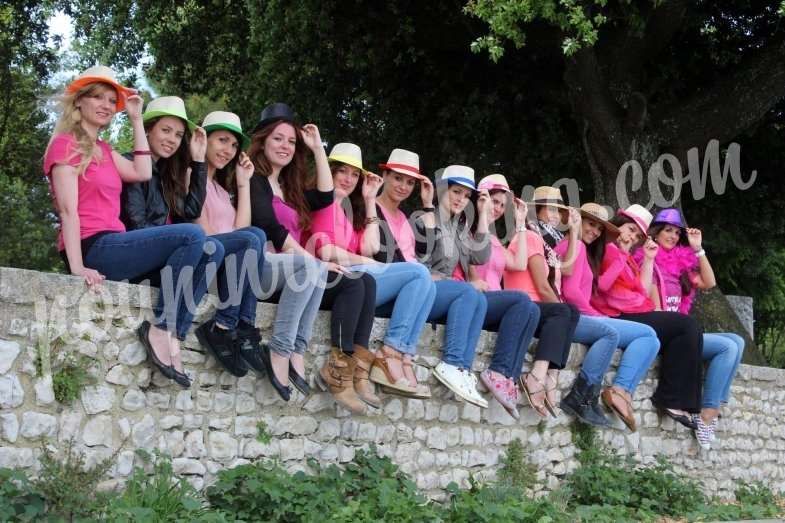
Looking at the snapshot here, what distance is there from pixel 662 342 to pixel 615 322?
33.7 inches

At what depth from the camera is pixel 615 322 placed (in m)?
8.80

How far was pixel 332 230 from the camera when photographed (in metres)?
6.74

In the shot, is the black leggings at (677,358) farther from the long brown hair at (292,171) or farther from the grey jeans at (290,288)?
the grey jeans at (290,288)

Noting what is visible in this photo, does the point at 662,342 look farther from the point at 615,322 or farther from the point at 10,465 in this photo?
the point at 10,465

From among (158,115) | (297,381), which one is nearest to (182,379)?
(297,381)

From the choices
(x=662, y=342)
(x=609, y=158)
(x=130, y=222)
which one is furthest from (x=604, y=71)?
(x=130, y=222)

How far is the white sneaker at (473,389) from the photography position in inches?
277

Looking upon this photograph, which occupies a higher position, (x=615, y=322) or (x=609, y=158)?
(x=609, y=158)

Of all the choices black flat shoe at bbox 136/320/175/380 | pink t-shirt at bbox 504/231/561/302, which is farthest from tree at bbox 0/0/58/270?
black flat shoe at bbox 136/320/175/380

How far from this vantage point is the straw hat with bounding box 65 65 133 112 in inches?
214

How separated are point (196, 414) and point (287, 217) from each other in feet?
4.93

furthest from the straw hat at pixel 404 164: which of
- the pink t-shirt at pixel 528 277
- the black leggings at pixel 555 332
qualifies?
the black leggings at pixel 555 332

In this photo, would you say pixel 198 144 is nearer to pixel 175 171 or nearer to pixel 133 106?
pixel 175 171

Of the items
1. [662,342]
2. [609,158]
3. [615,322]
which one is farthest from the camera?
[609,158]
